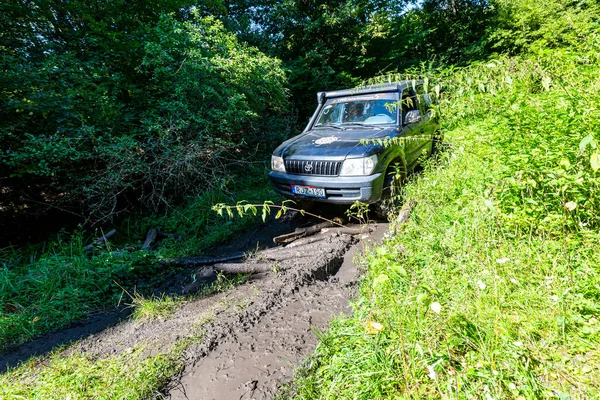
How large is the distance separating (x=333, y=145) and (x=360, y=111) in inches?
46.9

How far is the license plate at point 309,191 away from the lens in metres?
3.80

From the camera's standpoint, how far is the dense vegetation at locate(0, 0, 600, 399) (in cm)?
156

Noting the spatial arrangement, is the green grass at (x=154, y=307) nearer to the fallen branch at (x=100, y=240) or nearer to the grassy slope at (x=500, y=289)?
the grassy slope at (x=500, y=289)

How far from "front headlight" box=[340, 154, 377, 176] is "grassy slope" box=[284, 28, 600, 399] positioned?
2.91 feet

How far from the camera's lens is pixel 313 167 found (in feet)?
12.7

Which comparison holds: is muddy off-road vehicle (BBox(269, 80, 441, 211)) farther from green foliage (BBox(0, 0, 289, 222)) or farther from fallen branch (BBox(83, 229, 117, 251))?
fallen branch (BBox(83, 229, 117, 251))

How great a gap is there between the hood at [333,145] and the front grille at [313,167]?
0.07 m

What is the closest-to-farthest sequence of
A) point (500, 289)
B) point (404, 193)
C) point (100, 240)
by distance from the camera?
point (500, 289) → point (404, 193) → point (100, 240)

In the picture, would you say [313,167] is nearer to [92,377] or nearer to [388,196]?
[388,196]

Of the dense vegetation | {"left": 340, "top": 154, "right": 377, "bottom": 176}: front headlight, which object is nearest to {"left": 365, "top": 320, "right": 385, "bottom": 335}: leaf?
the dense vegetation

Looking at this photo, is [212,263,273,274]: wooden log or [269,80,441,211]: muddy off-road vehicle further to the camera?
[269,80,441,211]: muddy off-road vehicle

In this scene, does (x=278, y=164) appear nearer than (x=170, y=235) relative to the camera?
Yes

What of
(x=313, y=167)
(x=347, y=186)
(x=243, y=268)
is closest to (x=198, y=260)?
(x=243, y=268)

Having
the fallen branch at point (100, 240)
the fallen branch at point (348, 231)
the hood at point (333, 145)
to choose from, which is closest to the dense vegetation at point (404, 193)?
the fallen branch at point (100, 240)
